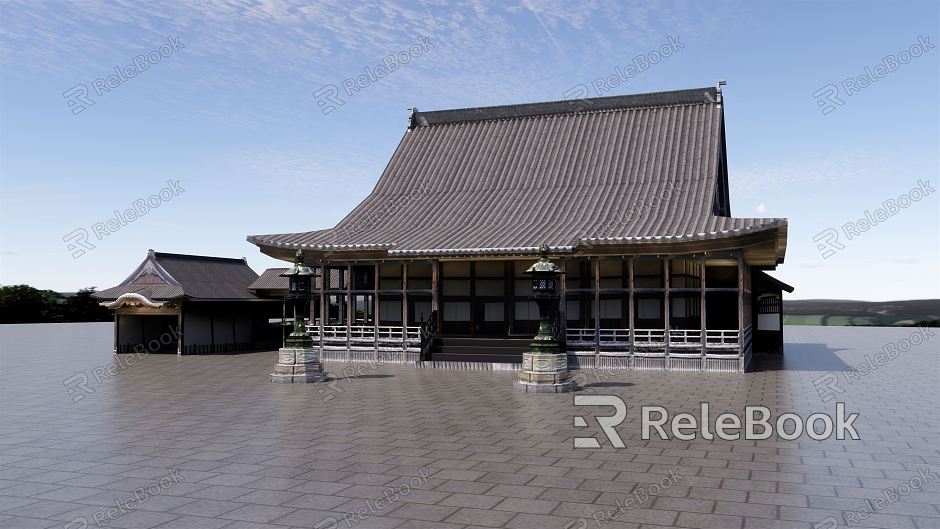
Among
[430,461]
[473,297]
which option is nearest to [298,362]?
[473,297]

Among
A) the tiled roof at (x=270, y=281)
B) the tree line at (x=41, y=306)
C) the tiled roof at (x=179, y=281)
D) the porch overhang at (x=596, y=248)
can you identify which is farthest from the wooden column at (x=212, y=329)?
the tree line at (x=41, y=306)

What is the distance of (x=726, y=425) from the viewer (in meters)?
12.4

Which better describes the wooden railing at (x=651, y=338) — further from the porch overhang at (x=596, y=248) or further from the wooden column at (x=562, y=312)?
the porch overhang at (x=596, y=248)

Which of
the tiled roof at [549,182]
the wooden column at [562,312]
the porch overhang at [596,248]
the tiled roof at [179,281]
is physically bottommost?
the wooden column at [562,312]

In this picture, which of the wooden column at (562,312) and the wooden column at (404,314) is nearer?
the wooden column at (562,312)

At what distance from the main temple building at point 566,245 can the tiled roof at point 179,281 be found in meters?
1.54

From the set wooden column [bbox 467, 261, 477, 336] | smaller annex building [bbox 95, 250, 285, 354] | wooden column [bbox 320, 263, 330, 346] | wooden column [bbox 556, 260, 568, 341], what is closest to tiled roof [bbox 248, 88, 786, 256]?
wooden column [bbox 320, 263, 330, 346]

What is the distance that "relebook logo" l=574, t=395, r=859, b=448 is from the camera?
11.4 m

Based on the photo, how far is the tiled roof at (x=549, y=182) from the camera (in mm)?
23906

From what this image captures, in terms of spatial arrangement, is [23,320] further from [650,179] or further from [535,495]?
[535,495]

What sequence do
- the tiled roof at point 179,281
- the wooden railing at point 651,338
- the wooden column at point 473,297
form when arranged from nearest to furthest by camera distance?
the wooden railing at point 651,338 < the wooden column at point 473,297 < the tiled roof at point 179,281

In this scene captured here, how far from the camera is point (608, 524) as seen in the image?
705 centimetres

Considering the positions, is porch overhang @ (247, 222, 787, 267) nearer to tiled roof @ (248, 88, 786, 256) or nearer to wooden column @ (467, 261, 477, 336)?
tiled roof @ (248, 88, 786, 256)

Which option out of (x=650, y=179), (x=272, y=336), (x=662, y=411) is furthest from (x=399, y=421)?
(x=272, y=336)
